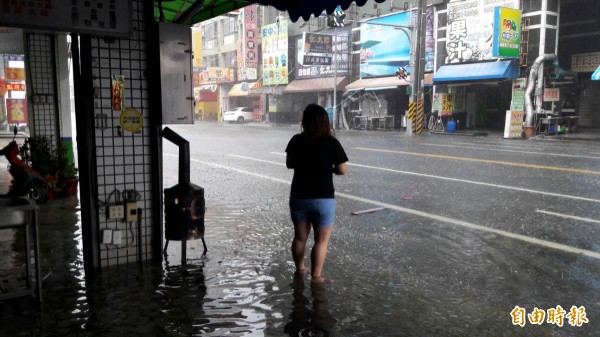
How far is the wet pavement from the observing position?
388cm

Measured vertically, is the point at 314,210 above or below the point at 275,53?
below

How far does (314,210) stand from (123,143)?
2.04 meters

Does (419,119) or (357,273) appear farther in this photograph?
(419,119)

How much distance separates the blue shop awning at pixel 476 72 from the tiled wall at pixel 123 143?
84.0ft

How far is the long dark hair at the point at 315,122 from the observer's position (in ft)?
14.8

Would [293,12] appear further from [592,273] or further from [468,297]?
[592,273]

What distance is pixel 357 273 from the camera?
A: 16.8 ft

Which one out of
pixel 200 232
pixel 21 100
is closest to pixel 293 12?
pixel 200 232

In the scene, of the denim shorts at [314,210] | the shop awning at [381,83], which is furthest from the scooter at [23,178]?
the shop awning at [381,83]

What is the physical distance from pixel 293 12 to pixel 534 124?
2372 cm

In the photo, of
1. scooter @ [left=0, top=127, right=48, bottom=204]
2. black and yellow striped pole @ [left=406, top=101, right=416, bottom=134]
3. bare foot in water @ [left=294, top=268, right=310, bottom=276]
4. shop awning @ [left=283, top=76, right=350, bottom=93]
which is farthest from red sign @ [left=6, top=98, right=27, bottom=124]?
bare foot in water @ [left=294, top=268, right=310, bottom=276]

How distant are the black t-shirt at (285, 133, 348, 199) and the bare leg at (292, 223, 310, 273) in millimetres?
347

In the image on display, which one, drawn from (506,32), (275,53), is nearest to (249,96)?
(275,53)

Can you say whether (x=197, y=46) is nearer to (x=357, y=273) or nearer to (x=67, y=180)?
(x=67, y=180)
